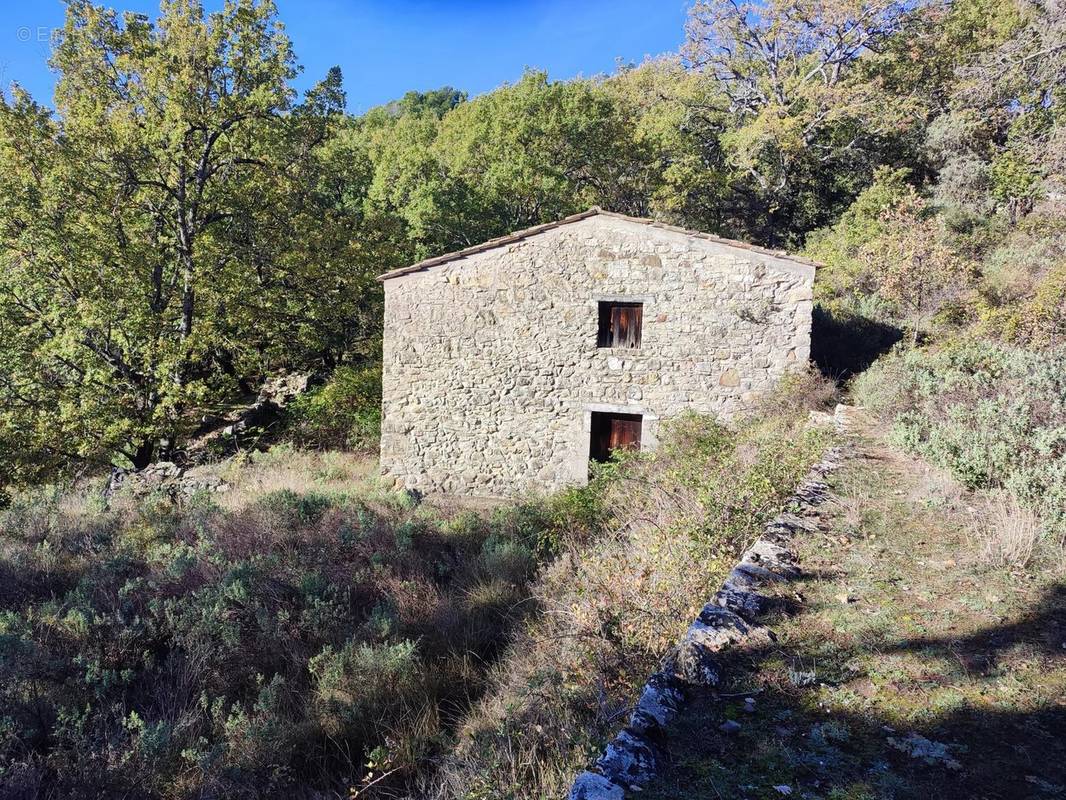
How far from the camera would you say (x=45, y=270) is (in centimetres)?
1176

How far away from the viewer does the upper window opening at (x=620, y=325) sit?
34.6 ft

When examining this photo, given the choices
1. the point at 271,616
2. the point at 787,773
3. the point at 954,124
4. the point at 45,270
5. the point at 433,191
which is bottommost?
the point at 271,616

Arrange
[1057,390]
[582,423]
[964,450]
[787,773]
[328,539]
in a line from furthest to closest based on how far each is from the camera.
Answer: [582,423] < [328,539] < [1057,390] < [964,450] < [787,773]

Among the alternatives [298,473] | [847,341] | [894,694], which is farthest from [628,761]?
[847,341]

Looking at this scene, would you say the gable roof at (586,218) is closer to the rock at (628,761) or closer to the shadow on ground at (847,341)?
the shadow on ground at (847,341)

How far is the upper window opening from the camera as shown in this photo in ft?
34.6

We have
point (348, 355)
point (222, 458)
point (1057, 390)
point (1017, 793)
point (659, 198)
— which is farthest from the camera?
point (659, 198)

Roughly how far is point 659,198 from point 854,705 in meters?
21.1

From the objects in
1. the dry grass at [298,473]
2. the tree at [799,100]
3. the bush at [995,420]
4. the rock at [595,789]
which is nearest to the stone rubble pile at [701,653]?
the rock at [595,789]

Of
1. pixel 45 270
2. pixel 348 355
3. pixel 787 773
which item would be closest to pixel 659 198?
pixel 348 355

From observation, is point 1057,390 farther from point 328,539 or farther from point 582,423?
point 328,539

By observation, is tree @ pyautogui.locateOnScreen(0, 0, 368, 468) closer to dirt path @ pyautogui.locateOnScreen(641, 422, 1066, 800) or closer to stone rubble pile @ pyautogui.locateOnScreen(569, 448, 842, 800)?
stone rubble pile @ pyautogui.locateOnScreen(569, 448, 842, 800)

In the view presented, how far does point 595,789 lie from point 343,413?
44.6 feet

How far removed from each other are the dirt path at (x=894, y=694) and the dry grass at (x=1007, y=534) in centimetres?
8
